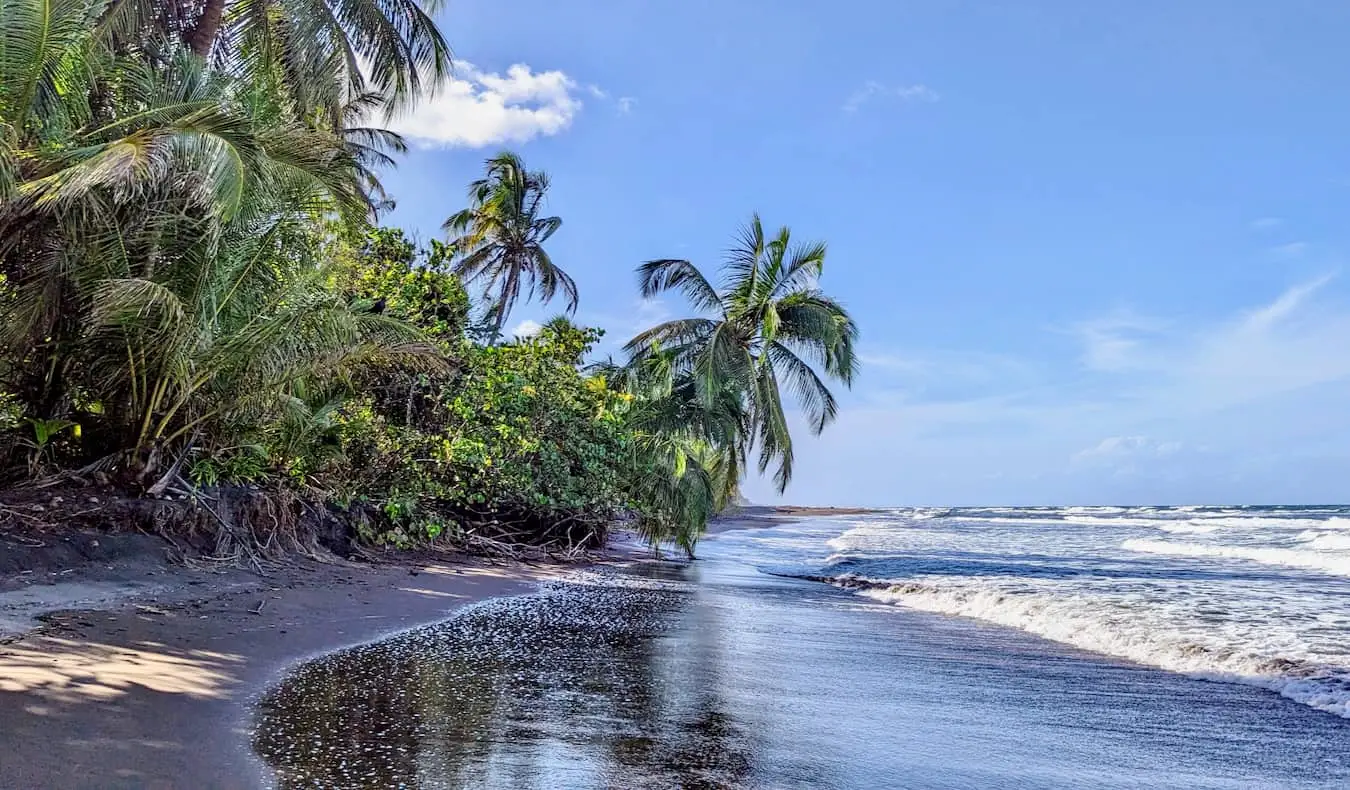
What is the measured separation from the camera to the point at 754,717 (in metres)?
3.72

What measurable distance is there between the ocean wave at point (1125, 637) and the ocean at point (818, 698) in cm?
3

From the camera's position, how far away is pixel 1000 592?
9.84 meters

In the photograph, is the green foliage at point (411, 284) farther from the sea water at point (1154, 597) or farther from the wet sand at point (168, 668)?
the sea water at point (1154, 597)

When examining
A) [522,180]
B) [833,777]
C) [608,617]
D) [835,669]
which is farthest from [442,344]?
[522,180]

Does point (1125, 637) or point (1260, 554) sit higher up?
point (1125, 637)

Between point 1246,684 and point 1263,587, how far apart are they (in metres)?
8.10

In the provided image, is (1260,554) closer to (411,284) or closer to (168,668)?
(411,284)

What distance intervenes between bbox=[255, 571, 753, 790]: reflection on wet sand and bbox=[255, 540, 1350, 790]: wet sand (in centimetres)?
1

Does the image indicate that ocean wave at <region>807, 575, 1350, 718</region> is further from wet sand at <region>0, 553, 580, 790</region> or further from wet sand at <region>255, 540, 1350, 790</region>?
wet sand at <region>0, 553, 580, 790</region>

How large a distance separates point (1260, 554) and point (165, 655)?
22.8 metres

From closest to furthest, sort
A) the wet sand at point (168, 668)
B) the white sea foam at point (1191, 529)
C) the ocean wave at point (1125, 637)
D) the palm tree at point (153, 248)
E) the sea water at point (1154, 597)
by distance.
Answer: the wet sand at point (168, 668), the ocean wave at point (1125, 637), the palm tree at point (153, 248), the sea water at point (1154, 597), the white sea foam at point (1191, 529)

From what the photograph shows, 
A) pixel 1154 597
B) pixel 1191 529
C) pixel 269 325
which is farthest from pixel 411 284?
pixel 1191 529

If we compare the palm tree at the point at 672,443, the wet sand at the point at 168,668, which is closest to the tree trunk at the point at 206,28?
the wet sand at the point at 168,668

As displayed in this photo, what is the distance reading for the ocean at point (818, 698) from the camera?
9.73 feet
